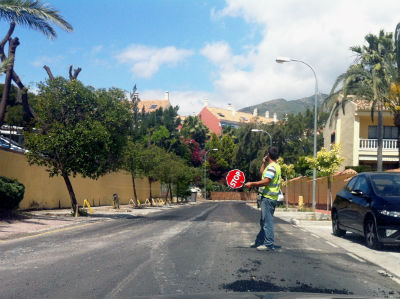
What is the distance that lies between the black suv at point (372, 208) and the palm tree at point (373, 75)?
1291cm

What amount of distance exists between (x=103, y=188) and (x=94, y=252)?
25.3 meters

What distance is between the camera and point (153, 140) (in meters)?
66.2

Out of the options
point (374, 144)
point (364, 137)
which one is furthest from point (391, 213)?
point (364, 137)

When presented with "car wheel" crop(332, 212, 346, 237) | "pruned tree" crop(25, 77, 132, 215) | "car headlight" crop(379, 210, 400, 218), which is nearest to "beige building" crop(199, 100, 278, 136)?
"pruned tree" crop(25, 77, 132, 215)

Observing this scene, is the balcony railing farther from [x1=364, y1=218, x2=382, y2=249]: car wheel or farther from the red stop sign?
the red stop sign

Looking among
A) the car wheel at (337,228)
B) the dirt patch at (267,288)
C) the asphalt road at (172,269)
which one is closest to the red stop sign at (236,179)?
the asphalt road at (172,269)

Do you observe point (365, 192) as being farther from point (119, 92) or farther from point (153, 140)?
point (153, 140)

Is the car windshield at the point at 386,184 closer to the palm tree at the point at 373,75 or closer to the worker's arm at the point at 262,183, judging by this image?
the worker's arm at the point at 262,183

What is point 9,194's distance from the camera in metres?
15.0

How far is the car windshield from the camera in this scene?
1054cm

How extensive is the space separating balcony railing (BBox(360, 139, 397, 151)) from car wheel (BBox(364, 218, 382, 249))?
2732cm

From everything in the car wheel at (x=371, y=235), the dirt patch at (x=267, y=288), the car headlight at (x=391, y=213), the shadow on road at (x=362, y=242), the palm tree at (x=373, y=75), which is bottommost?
the shadow on road at (x=362, y=242)

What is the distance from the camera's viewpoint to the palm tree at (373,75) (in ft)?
82.5

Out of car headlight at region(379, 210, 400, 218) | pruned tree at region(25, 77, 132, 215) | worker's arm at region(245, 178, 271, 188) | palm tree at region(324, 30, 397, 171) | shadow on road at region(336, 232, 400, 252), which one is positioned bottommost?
shadow on road at region(336, 232, 400, 252)
